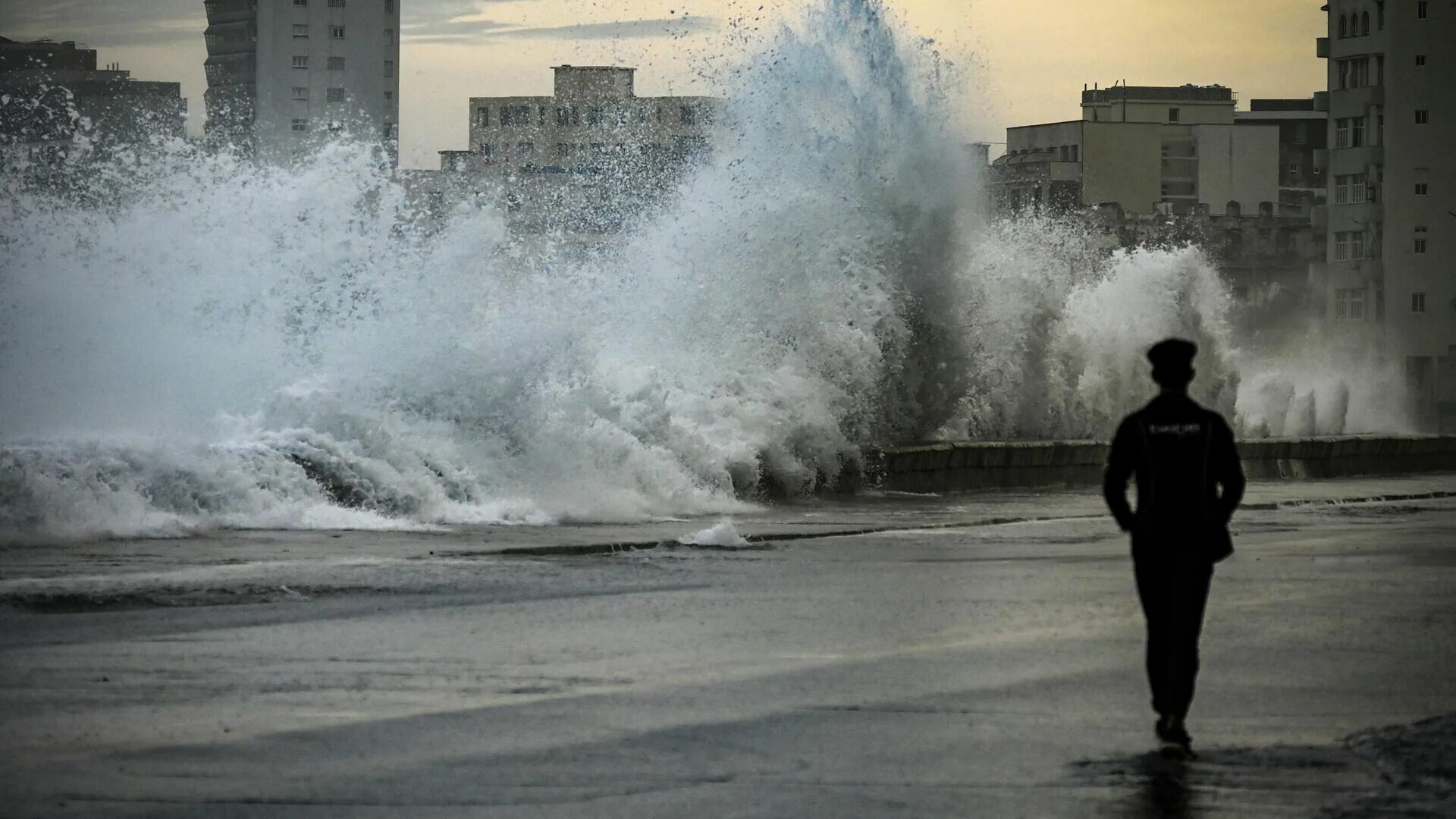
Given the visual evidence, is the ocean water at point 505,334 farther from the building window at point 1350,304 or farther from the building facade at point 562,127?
the building facade at point 562,127

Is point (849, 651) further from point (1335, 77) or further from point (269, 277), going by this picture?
point (1335, 77)

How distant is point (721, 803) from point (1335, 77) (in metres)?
95.4

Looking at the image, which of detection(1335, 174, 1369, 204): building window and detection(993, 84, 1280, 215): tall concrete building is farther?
detection(993, 84, 1280, 215): tall concrete building

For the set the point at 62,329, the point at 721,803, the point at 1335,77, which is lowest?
the point at 721,803

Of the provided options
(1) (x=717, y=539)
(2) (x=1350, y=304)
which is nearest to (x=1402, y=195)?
(2) (x=1350, y=304)

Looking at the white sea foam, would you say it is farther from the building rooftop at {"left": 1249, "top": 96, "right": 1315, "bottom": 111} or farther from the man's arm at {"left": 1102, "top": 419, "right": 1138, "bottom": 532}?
the building rooftop at {"left": 1249, "top": 96, "right": 1315, "bottom": 111}

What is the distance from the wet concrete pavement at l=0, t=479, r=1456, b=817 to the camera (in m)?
7.70

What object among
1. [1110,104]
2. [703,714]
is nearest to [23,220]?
[703,714]

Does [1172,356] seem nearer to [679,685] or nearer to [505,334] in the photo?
[679,685]

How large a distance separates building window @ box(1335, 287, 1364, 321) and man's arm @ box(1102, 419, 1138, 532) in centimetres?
9011

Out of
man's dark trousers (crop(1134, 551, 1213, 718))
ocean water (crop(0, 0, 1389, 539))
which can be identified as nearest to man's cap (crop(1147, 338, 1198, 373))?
man's dark trousers (crop(1134, 551, 1213, 718))

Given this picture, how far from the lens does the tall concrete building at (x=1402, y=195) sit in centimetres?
9306

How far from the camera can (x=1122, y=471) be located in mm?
8922

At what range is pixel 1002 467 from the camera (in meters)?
29.8
